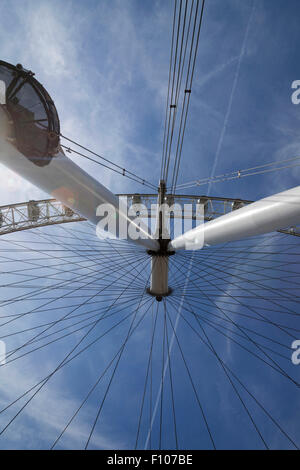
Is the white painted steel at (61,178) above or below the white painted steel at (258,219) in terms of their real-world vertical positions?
above

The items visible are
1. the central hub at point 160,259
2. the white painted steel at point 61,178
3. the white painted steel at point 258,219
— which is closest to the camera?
the white painted steel at point 258,219

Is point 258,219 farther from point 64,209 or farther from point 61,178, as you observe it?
point 64,209

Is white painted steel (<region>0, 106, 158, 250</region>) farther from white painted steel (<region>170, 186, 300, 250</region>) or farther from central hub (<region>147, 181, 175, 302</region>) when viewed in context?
central hub (<region>147, 181, 175, 302</region>)

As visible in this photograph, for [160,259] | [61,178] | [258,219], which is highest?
[61,178]

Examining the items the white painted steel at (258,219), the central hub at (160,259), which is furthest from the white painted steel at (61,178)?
the central hub at (160,259)

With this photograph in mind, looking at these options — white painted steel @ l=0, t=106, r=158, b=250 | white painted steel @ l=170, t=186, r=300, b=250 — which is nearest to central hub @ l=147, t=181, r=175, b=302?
white painted steel @ l=170, t=186, r=300, b=250

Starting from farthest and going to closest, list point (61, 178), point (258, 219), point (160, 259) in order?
point (160, 259), point (61, 178), point (258, 219)

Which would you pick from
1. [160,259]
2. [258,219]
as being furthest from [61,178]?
[160,259]

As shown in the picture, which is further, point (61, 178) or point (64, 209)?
point (64, 209)

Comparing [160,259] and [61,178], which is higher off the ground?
[61,178]

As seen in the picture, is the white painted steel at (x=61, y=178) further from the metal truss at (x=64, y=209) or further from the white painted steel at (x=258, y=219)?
the metal truss at (x=64, y=209)
